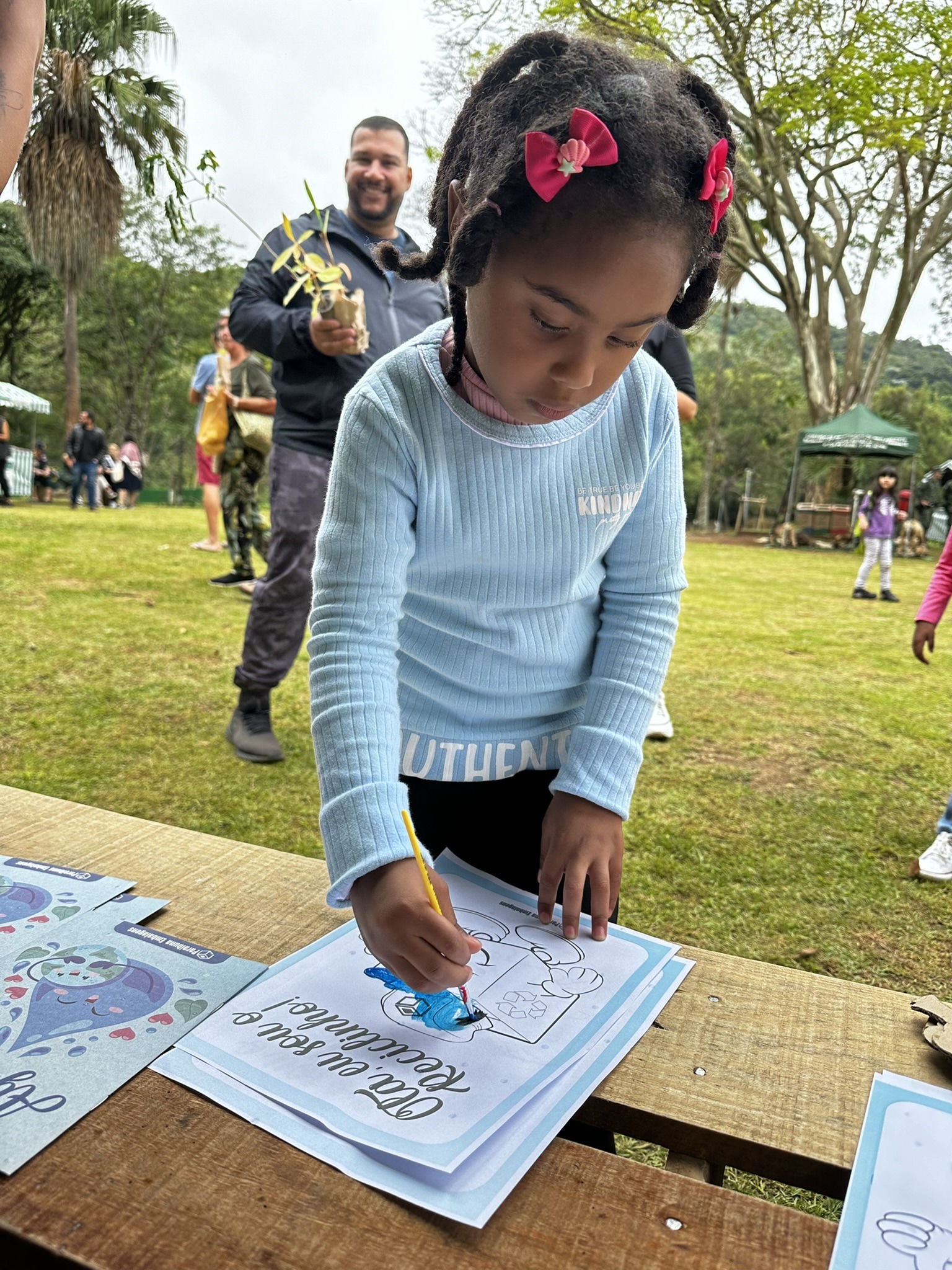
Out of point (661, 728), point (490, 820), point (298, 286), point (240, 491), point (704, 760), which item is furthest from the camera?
point (240, 491)

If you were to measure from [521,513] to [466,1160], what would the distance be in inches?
24.6

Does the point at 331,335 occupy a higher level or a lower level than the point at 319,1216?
higher

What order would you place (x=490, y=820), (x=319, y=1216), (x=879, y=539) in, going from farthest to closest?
(x=879, y=539)
(x=490, y=820)
(x=319, y=1216)

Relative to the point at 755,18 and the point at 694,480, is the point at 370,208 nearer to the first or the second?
the point at 755,18

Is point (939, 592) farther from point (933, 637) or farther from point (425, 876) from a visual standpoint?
point (425, 876)

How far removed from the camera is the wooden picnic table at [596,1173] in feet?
1.81

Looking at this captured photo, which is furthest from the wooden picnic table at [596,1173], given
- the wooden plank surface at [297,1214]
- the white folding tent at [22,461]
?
the white folding tent at [22,461]

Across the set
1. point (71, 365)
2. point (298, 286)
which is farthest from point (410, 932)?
point (71, 365)

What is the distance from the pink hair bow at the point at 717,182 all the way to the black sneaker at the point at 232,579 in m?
5.21

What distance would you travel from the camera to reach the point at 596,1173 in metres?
0.63

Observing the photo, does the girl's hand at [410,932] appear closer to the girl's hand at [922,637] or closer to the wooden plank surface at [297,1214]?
the wooden plank surface at [297,1214]

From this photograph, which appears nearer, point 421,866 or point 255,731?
point 421,866

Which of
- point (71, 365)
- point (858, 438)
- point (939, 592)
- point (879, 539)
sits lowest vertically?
point (939, 592)

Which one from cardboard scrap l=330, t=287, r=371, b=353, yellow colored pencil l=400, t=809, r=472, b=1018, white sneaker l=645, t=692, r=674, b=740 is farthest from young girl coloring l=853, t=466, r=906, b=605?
yellow colored pencil l=400, t=809, r=472, b=1018
